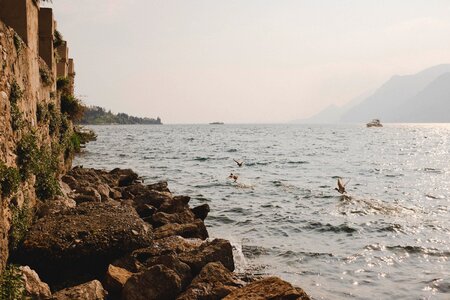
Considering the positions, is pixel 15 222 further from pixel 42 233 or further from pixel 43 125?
pixel 43 125

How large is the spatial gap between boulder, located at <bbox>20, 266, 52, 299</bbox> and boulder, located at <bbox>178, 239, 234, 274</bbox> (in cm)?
317

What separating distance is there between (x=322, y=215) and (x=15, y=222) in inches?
528

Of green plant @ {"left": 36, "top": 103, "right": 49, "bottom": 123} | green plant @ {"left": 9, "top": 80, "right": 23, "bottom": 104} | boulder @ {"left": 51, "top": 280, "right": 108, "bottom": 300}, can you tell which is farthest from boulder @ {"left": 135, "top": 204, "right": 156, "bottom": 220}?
boulder @ {"left": 51, "top": 280, "right": 108, "bottom": 300}

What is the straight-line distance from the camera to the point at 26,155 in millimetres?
10508

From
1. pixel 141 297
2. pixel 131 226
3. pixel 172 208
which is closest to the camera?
pixel 141 297

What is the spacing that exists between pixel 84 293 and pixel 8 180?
2.90m

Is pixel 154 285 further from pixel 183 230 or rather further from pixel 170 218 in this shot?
pixel 170 218

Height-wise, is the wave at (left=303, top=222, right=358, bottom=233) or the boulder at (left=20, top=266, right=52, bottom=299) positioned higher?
the boulder at (left=20, top=266, right=52, bottom=299)

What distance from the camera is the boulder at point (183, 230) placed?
1277 cm

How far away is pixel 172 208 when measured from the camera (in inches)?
634

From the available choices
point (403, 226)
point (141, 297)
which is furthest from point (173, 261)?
point (403, 226)

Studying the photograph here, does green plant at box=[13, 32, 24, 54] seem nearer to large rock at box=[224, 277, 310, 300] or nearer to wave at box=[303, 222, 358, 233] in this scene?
large rock at box=[224, 277, 310, 300]

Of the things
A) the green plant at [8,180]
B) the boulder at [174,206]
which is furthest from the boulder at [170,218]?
the green plant at [8,180]

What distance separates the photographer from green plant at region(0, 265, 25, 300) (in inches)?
281
